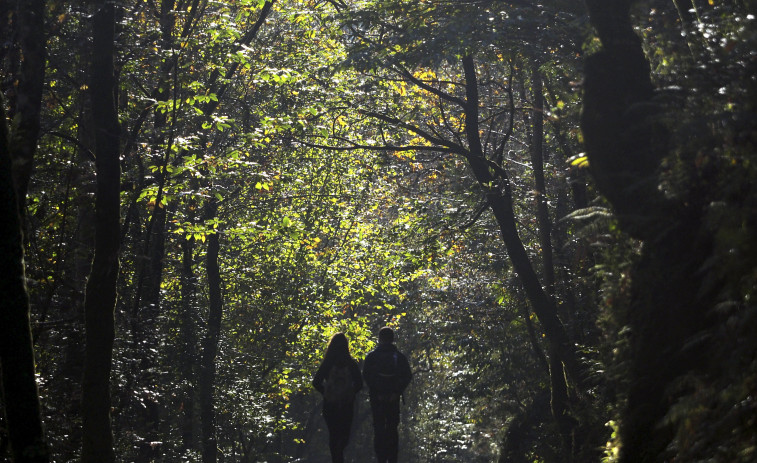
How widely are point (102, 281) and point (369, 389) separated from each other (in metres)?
5.12

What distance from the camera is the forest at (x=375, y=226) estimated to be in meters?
5.24

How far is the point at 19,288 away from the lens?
6.47 meters

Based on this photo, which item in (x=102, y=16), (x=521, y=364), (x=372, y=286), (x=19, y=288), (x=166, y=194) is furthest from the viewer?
(x=372, y=286)

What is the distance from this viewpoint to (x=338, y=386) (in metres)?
12.1

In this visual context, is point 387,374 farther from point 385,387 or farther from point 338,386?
point 338,386

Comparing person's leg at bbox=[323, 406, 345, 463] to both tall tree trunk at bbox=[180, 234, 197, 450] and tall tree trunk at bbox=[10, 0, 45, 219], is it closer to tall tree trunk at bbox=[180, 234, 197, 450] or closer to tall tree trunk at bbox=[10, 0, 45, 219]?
tall tree trunk at bbox=[180, 234, 197, 450]

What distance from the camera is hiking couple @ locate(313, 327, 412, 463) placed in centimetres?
1207

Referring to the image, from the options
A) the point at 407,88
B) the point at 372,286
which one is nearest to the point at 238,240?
the point at 372,286

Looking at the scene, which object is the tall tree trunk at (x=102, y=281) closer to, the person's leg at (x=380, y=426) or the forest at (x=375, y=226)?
the forest at (x=375, y=226)

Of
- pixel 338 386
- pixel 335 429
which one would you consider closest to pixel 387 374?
pixel 338 386

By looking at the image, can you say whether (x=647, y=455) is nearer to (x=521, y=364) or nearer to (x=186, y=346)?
(x=186, y=346)

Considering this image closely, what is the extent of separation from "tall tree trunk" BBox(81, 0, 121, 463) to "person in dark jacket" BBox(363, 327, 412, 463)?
4668mm

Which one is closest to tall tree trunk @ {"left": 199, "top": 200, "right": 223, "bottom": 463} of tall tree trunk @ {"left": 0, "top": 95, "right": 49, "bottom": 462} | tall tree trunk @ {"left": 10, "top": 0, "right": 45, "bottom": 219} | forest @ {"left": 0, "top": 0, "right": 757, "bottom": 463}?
forest @ {"left": 0, "top": 0, "right": 757, "bottom": 463}

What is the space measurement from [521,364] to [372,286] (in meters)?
9.46
